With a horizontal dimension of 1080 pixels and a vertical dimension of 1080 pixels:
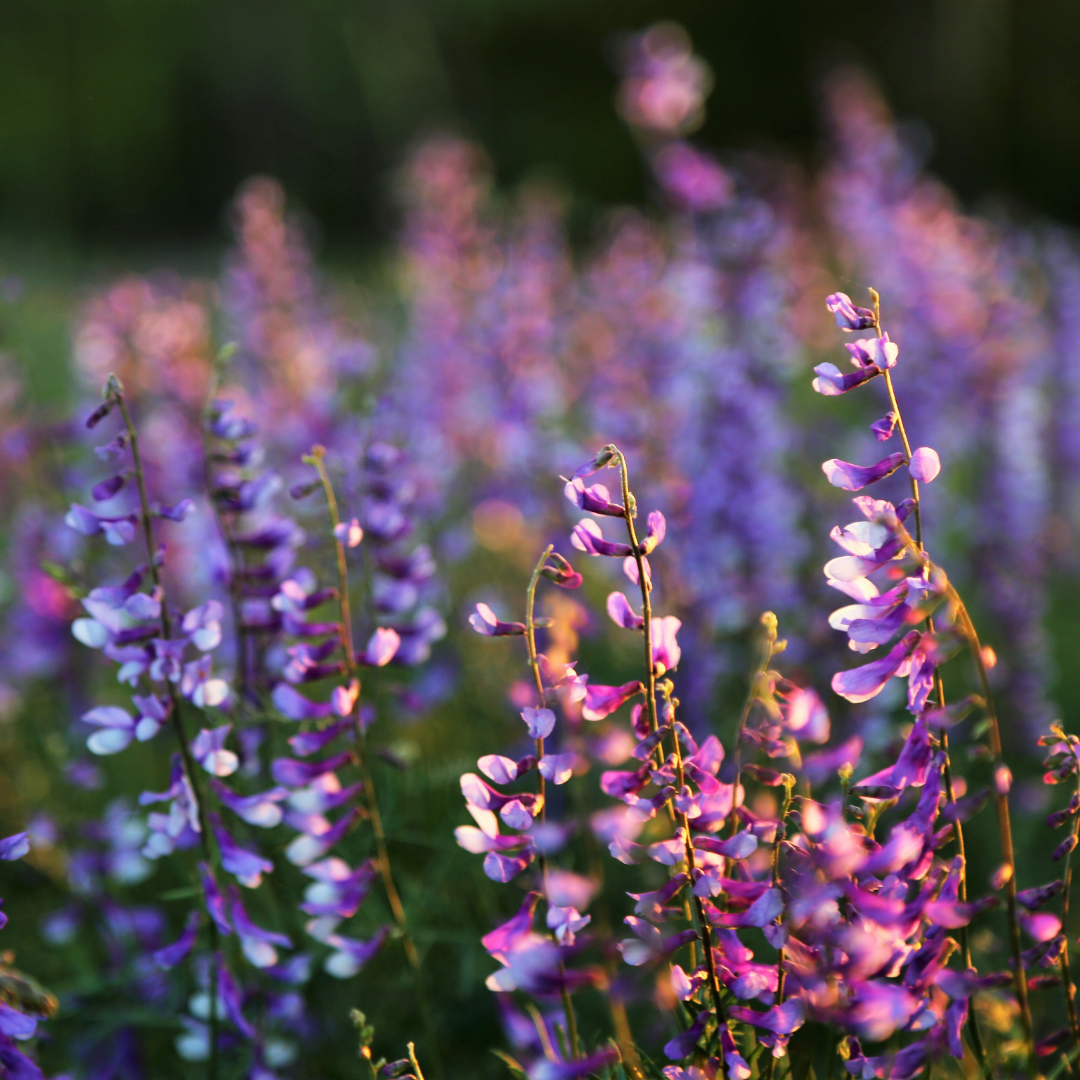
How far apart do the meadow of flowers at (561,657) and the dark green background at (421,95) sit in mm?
3902

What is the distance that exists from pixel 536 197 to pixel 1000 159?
926cm

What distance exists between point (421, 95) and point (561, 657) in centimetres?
1069

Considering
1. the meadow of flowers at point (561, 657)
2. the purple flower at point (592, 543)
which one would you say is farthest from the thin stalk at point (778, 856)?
the purple flower at point (592, 543)

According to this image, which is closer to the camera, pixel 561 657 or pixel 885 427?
pixel 561 657

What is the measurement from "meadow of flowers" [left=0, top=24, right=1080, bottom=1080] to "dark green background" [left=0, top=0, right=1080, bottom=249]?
12.8ft

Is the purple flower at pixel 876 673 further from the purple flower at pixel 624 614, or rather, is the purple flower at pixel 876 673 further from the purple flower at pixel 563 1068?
the purple flower at pixel 563 1068

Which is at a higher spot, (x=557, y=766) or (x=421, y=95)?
(x=421, y=95)

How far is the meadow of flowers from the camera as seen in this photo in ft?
3.23

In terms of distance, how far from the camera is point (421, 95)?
34.4 ft

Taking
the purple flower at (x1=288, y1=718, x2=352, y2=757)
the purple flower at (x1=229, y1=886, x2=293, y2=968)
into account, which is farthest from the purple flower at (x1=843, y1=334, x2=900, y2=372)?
the purple flower at (x1=229, y1=886, x2=293, y2=968)

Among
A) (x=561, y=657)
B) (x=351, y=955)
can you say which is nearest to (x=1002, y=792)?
(x=561, y=657)

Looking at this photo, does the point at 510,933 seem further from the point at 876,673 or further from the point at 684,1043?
the point at 876,673

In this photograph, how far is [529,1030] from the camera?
1100 millimetres

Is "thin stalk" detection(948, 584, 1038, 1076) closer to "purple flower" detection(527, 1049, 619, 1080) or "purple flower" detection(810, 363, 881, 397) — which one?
"purple flower" detection(810, 363, 881, 397)
